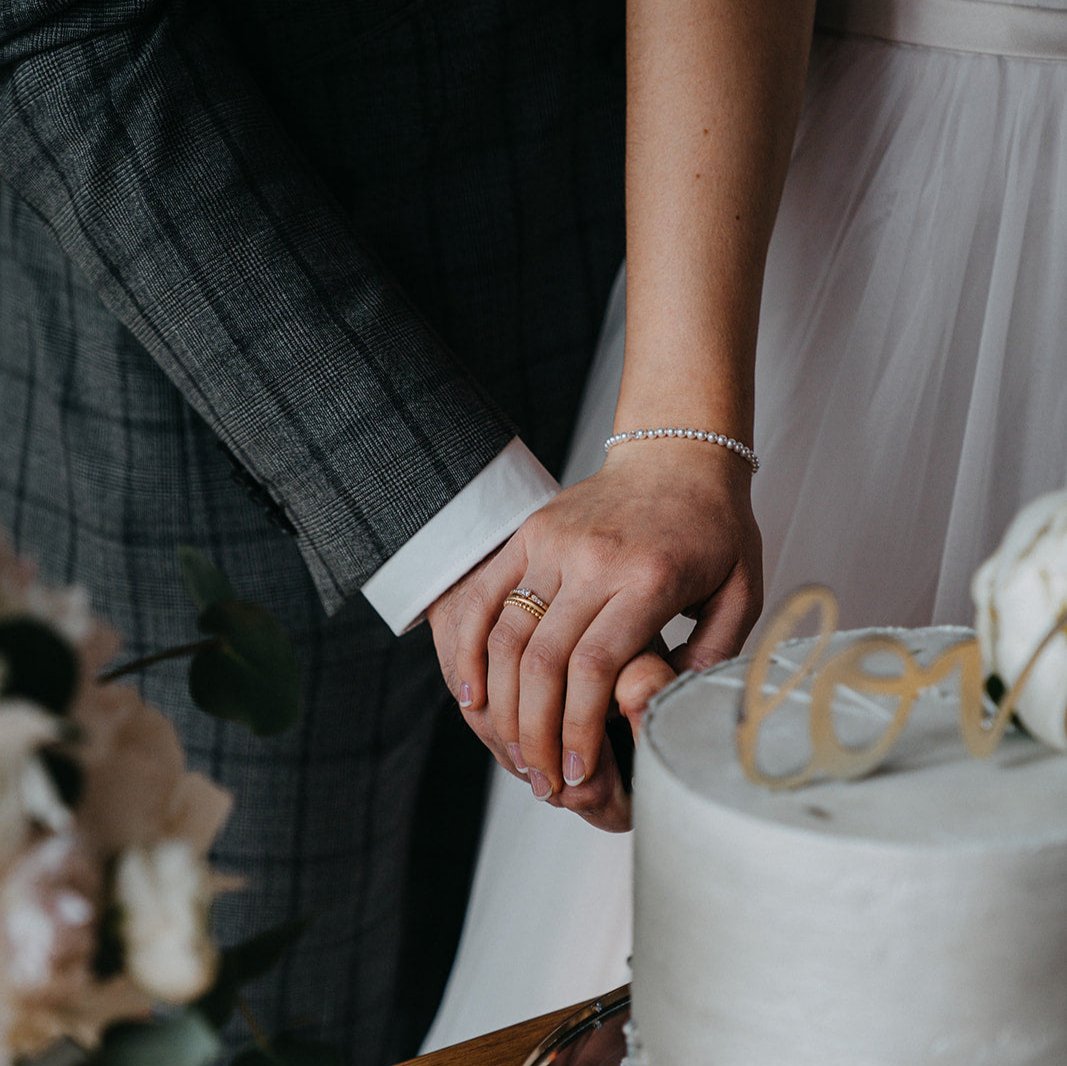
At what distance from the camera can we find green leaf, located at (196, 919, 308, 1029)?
0.81 feet

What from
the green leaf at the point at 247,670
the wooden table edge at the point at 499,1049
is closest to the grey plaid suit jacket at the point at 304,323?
the wooden table edge at the point at 499,1049

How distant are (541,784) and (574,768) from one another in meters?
0.04

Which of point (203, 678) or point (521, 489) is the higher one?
point (203, 678)

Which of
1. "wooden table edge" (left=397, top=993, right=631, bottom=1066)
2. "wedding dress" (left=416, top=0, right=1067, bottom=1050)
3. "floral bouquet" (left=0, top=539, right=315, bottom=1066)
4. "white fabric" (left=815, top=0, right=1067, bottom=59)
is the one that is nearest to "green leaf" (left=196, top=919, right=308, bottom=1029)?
"floral bouquet" (left=0, top=539, right=315, bottom=1066)

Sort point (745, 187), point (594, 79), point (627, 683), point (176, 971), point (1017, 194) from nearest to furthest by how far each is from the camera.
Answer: point (176, 971) < point (627, 683) < point (745, 187) < point (1017, 194) < point (594, 79)

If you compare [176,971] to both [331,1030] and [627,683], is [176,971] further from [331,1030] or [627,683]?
[331,1030]

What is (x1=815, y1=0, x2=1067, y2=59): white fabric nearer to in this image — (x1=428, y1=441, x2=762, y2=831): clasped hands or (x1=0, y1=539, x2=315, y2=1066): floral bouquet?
(x1=428, y1=441, x2=762, y2=831): clasped hands

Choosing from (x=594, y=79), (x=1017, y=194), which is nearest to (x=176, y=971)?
(x=1017, y=194)

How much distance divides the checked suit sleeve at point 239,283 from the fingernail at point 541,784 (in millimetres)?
173

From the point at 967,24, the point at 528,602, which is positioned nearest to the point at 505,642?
the point at 528,602

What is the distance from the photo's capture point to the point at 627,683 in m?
0.56

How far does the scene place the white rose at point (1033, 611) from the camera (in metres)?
0.30

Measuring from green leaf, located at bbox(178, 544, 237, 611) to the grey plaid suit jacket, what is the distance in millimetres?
414

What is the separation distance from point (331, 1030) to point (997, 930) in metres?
1.05
